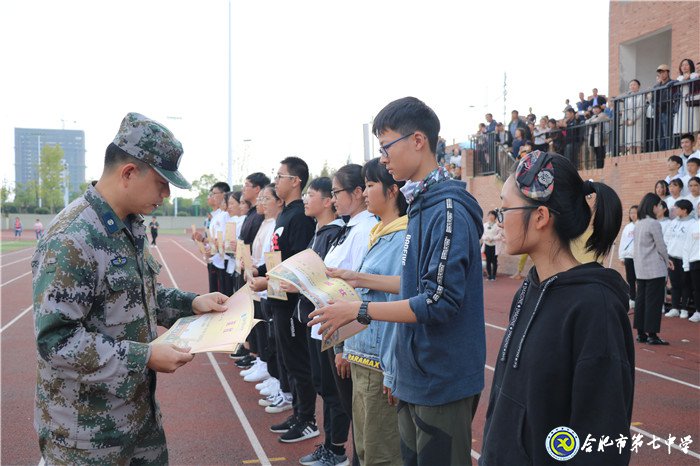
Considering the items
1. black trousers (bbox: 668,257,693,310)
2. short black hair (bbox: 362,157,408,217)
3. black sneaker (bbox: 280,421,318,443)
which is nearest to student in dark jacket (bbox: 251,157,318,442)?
black sneaker (bbox: 280,421,318,443)

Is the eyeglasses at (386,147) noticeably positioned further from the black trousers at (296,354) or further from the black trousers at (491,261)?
the black trousers at (491,261)

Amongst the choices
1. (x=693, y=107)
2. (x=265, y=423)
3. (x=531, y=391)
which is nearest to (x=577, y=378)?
(x=531, y=391)

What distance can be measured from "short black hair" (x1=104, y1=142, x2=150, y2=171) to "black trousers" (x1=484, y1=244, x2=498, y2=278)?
1669 cm

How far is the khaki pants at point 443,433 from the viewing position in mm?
2451

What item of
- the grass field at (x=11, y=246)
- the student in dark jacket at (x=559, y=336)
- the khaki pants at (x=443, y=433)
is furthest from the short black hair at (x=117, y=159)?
the grass field at (x=11, y=246)

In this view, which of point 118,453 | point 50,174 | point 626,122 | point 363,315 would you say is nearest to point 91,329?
point 118,453

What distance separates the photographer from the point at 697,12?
46.7 feet

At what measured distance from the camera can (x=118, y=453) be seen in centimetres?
230

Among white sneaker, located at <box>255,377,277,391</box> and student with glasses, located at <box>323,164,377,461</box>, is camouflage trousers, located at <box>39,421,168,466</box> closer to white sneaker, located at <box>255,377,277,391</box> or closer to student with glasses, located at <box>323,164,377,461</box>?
student with glasses, located at <box>323,164,377,461</box>

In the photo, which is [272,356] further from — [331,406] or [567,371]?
[567,371]

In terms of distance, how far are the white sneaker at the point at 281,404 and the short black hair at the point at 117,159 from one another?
404cm

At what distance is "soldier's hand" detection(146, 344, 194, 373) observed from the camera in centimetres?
224

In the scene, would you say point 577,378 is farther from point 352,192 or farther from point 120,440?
point 352,192

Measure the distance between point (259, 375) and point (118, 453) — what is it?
15.9 feet
